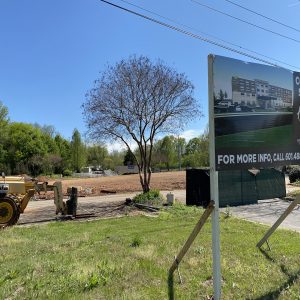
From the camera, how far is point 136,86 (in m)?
21.2

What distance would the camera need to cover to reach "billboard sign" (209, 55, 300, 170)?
5012mm

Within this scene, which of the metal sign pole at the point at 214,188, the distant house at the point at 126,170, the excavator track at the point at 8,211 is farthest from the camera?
the distant house at the point at 126,170

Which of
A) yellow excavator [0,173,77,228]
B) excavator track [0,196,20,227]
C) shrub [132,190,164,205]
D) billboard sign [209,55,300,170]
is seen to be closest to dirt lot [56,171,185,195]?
shrub [132,190,164,205]

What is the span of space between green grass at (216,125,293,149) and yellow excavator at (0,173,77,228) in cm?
1092

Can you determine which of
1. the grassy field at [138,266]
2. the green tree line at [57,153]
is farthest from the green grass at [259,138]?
the green tree line at [57,153]

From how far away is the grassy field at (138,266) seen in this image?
545 cm

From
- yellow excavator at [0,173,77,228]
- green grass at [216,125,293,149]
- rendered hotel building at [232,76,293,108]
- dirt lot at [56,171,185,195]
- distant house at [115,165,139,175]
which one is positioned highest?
rendered hotel building at [232,76,293,108]

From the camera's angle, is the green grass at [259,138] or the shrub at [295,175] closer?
the green grass at [259,138]

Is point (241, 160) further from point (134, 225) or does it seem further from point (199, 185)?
point (199, 185)

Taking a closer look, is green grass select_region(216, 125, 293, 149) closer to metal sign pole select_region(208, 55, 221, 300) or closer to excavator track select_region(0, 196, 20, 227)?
metal sign pole select_region(208, 55, 221, 300)

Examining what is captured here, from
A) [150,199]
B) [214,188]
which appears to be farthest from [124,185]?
[214,188]

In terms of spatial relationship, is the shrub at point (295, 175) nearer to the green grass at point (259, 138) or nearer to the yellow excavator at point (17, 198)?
the yellow excavator at point (17, 198)

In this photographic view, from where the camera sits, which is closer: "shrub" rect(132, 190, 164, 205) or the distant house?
"shrub" rect(132, 190, 164, 205)

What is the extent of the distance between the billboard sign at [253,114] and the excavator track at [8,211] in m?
10.9
